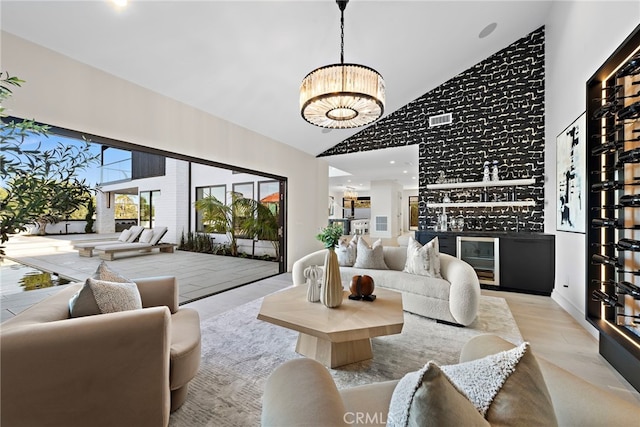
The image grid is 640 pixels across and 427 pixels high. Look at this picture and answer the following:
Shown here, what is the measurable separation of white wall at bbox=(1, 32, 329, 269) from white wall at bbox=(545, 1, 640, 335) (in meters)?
4.60

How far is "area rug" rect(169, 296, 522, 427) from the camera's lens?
5.58ft

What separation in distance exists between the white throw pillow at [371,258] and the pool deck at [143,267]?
7.25 ft

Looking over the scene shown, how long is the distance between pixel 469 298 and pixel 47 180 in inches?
144

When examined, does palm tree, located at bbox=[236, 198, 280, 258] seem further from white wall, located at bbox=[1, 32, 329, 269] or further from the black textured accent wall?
the black textured accent wall

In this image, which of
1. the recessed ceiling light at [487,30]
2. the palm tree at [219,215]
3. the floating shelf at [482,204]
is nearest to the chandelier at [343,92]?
the recessed ceiling light at [487,30]

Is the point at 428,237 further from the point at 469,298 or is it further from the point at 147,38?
the point at 147,38

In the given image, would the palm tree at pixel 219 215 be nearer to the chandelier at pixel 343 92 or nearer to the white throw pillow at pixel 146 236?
the white throw pillow at pixel 146 236

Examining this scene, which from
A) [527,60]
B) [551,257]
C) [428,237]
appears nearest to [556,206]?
[551,257]

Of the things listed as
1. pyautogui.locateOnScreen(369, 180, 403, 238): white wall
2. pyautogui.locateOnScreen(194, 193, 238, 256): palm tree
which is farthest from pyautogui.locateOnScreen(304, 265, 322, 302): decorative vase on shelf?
pyautogui.locateOnScreen(369, 180, 403, 238): white wall

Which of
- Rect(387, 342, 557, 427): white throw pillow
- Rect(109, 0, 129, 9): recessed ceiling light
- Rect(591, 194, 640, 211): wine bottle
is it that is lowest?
Rect(387, 342, 557, 427): white throw pillow

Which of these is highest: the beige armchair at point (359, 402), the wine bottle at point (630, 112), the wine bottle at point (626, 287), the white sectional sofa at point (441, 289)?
the wine bottle at point (630, 112)

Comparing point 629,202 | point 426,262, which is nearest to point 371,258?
point 426,262

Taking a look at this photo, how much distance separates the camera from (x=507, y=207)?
4840 millimetres

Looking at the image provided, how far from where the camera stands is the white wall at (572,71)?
2480 mm
